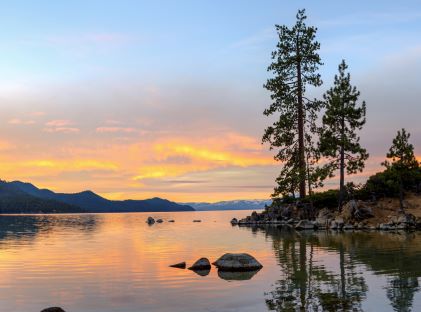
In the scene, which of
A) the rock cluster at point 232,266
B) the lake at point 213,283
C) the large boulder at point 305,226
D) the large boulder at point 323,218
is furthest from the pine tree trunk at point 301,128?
the rock cluster at point 232,266

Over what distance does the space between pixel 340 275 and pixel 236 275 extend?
4.72 meters

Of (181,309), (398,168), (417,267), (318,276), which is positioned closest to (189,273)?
(318,276)

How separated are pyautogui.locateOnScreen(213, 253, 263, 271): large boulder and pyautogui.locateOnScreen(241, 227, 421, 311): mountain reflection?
155 centimetres

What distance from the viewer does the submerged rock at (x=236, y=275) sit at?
2050 centimetres

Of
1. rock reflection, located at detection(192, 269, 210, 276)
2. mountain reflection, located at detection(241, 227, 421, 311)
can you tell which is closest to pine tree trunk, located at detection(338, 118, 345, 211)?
mountain reflection, located at detection(241, 227, 421, 311)

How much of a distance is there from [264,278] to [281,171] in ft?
157

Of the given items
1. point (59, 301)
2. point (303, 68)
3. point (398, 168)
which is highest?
point (303, 68)

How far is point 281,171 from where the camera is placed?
221 feet

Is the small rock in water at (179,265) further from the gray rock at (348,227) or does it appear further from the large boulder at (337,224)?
the large boulder at (337,224)

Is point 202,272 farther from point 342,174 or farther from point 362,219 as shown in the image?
point 342,174

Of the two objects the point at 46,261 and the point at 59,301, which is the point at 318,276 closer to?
the point at 59,301

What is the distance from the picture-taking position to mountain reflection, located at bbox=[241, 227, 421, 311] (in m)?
15.1

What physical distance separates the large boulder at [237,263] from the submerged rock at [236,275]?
1.17 ft

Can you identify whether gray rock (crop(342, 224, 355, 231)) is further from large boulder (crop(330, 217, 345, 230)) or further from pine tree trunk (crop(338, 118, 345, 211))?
pine tree trunk (crop(338, 118, 345, 211))
